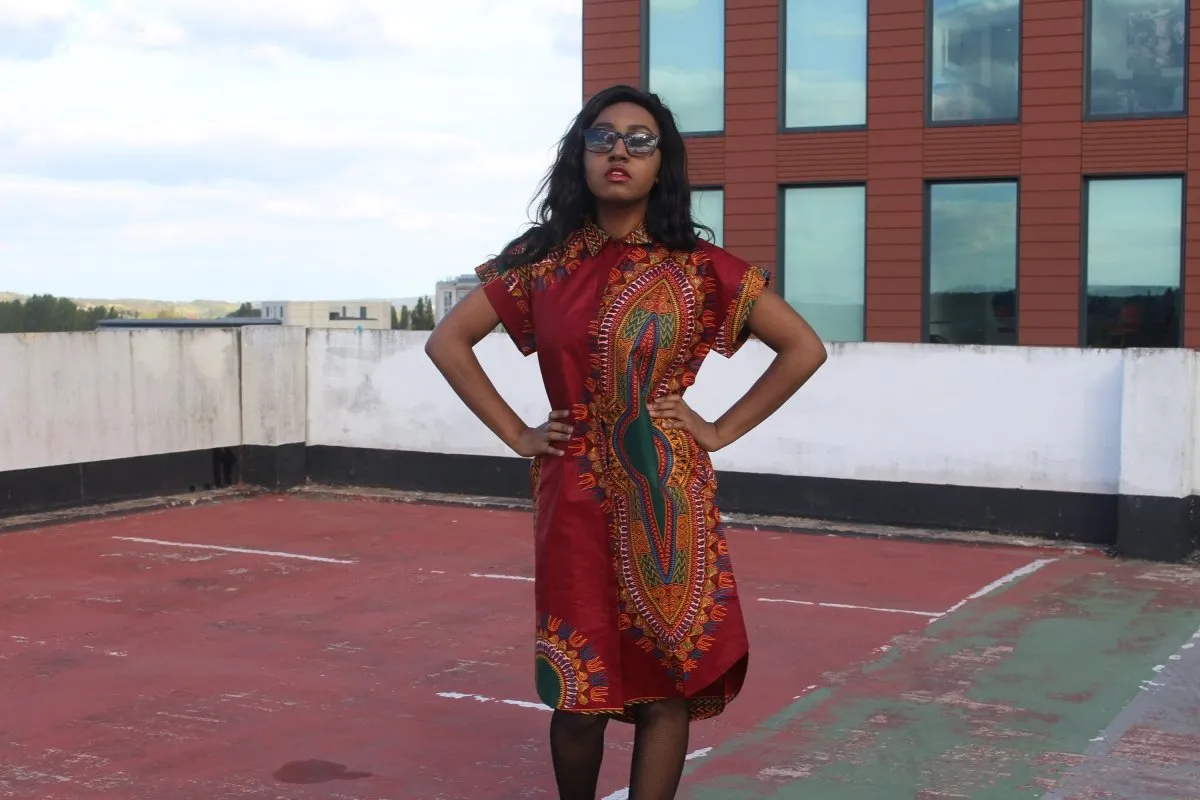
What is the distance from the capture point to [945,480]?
465 inches

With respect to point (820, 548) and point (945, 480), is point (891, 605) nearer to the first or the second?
point (820, 548)

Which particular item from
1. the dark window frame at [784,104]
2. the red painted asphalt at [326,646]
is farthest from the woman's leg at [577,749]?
the dark window frame at [784,104]

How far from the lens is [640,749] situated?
393 centimetres

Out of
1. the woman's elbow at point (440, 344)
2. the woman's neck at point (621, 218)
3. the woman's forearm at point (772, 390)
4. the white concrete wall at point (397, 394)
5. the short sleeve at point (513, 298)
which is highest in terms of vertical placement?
the woman's neck at point (621, 218)

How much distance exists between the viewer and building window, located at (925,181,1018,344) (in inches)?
697

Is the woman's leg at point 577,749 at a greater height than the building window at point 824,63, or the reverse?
the building window at point 824,63

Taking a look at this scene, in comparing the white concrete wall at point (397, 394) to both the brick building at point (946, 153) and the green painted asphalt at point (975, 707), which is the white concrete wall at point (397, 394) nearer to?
the green painted asphalt at point (975, 707)

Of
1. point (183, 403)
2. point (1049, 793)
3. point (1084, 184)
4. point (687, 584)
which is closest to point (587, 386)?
point (687, 584)

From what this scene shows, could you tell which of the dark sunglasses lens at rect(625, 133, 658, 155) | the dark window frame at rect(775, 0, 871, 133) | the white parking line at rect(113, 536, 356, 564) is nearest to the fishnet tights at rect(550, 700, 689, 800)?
the dark sunglasses lens at rect(625, 133, 658, 155)

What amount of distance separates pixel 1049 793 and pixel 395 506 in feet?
28.9

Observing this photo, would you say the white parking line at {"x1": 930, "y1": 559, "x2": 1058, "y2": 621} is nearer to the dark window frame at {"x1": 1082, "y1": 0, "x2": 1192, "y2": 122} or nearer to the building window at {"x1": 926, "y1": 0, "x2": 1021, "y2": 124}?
the dark window frame at {"x1": 1082, "y1": 0, "x2": 1192, "y2": 122}

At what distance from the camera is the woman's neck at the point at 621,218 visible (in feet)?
13.1

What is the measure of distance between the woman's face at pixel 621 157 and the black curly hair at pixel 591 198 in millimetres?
46

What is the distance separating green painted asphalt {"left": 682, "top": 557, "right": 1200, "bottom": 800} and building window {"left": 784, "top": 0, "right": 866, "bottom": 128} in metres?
9.73
